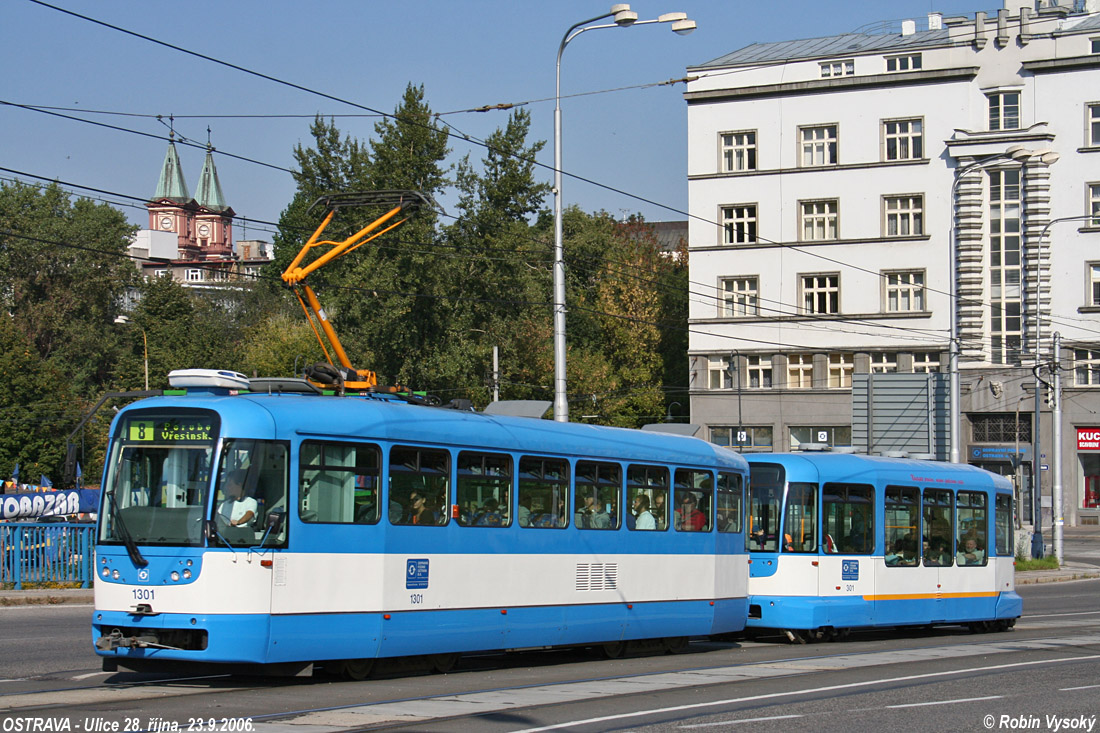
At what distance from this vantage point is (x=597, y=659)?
16031 millimetres

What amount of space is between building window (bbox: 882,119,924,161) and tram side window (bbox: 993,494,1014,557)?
36.3 m

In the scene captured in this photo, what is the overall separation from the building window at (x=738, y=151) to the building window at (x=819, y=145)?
228 centimetres

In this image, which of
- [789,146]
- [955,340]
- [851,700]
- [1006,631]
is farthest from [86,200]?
[851,700]

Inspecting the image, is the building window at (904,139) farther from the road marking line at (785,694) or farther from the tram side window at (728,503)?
the road marking line at (785,694)

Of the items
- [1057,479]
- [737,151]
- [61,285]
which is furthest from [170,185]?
[1057,479]

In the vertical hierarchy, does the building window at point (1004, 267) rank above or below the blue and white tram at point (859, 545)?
above

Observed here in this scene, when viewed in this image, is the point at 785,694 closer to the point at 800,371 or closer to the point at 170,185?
the point at 800,371

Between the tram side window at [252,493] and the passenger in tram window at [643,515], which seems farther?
the passenger in tram window at [643,515]

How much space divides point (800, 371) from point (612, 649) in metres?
43.2

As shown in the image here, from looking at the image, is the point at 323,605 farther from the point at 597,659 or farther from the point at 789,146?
the point at 789,146

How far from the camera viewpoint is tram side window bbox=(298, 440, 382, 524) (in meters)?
11.9

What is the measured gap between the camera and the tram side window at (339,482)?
11898 mm

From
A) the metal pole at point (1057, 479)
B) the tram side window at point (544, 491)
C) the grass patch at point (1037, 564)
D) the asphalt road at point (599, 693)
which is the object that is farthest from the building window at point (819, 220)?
the tram side window at point (544, 491)

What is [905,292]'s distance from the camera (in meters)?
56.7
